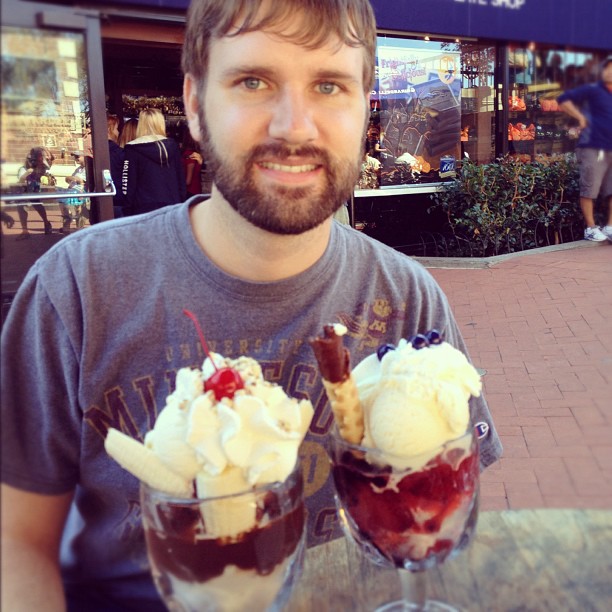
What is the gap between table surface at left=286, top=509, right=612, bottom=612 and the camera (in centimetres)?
113

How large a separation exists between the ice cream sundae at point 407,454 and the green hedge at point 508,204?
7.06 metres

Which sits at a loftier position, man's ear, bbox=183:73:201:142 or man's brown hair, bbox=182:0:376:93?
man's brown hair, bbox=182:0:376:93

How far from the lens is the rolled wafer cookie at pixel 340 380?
2.96 feet

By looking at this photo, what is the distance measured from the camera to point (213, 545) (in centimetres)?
87

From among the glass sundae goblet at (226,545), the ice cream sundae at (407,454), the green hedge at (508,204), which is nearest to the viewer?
the glass sundae goblet at (226,545)

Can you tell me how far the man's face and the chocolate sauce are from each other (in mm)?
684

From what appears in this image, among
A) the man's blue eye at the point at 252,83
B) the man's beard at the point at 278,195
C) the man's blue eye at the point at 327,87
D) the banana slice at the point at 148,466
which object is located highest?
the man's blue eye at the point at 252,83

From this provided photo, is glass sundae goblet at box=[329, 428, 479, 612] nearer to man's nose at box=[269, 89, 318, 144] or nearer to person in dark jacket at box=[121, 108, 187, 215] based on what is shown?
man's nose at box=[269, 89, 318, 144]

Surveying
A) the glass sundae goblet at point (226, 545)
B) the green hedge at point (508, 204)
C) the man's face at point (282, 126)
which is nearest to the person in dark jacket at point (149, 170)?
the green hedge at point (508, 204)

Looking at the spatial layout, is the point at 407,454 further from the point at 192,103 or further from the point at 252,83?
the point at 192,103

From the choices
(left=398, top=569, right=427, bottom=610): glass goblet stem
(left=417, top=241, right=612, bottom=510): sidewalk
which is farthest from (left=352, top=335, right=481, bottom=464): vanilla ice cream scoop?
(left=417, top=241, right=612, bottom=510): sidewalk

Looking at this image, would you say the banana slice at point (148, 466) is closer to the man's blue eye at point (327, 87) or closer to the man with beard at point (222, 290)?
the man with beard at point (222, 290)

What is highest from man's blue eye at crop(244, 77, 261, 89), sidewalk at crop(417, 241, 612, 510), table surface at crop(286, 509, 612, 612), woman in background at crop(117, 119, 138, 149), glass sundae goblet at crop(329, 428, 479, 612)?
woman in background at crop(117, 119, 138, 149)

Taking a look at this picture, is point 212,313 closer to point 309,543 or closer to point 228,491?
point 309,543
